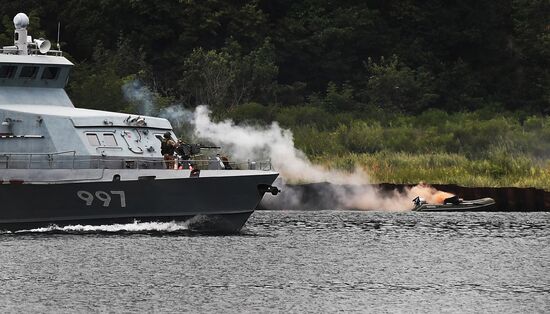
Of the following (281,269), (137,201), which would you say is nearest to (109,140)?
(137,201)

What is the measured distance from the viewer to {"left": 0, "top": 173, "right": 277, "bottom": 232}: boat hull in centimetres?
6056

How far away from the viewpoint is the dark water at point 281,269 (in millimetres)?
46781

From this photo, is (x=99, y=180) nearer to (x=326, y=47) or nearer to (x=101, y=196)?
(x=101, y=196)

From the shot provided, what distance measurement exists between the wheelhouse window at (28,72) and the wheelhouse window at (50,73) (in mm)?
440

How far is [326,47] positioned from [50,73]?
5017cm

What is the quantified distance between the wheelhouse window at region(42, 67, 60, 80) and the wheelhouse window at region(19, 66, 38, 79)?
440mm

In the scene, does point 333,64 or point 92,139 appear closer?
point 92,139

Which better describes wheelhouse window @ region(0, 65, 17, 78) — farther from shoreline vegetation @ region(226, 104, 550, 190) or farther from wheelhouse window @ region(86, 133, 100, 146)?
shoreline vegetation @ region(226, 104, 550, 190)

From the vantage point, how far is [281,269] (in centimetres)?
5409

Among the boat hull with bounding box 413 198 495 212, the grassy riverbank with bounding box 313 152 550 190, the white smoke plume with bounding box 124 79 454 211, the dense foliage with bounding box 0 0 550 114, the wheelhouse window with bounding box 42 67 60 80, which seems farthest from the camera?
the dense foliage with bounding box 0 0 550 114

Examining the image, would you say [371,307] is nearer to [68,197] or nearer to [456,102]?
[68,197]

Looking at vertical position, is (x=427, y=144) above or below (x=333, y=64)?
below

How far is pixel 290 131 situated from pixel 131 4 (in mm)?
21941

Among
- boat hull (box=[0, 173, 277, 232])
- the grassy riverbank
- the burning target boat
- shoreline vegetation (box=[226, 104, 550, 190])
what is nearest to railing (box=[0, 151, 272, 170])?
the burning target boat
